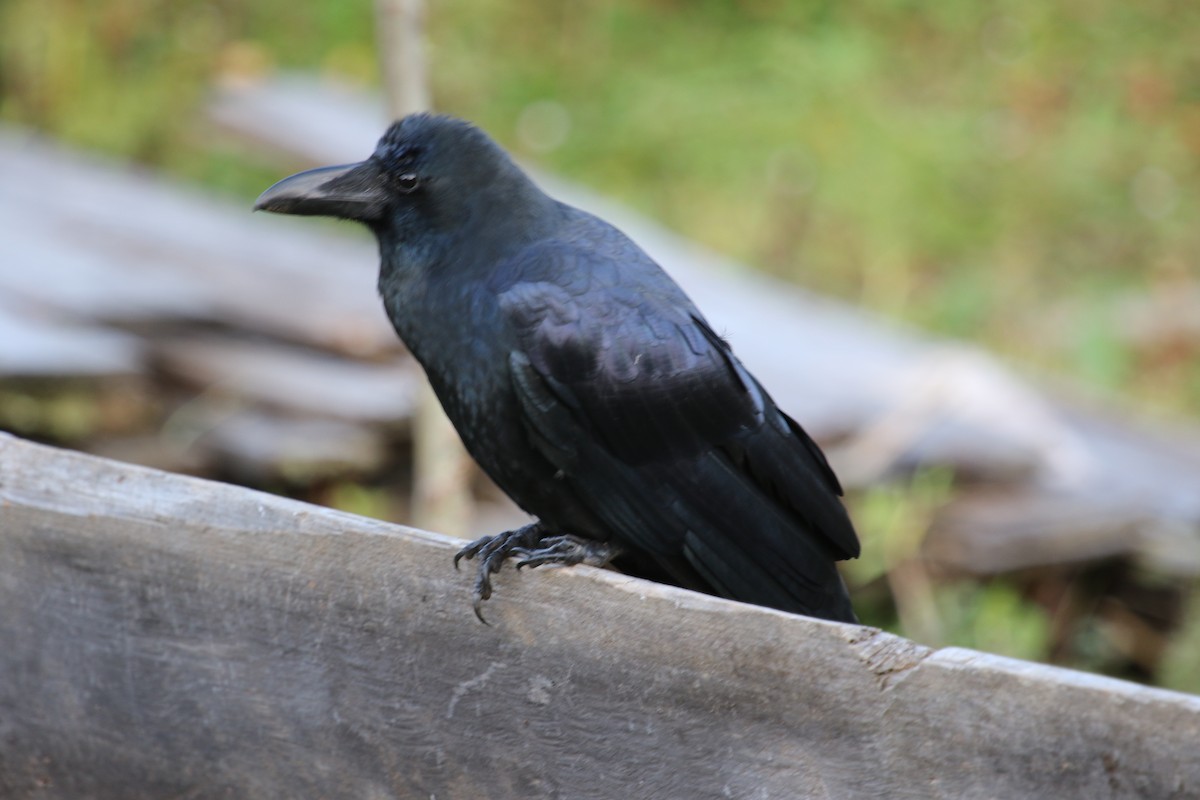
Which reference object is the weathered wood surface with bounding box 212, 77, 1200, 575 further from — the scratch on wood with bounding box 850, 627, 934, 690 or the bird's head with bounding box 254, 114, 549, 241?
the scratch on wood with bounding box 850, 627, 934, 690

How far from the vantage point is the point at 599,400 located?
7.09 feet

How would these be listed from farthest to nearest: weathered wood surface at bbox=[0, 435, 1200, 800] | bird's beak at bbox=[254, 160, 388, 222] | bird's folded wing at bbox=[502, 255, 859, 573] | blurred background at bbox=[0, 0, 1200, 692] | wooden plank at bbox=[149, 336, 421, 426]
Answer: blurred background at bbox=[0, 0, 1200, 692] → wooden plank at bbox=[149, 336, 421, 426] → bird's beak at bbox=[254, 160, 388, 222] → bird's folded wing at bbox=[502, 255, 859, 573] → weathered wood surface at bbox=[0, 435, 1200, 800]

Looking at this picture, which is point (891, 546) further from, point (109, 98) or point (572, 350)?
point (109, 98)

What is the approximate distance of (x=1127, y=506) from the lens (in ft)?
14.3

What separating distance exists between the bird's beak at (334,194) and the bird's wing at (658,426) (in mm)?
292

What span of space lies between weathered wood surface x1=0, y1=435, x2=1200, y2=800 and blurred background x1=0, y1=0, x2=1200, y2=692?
3511 mm

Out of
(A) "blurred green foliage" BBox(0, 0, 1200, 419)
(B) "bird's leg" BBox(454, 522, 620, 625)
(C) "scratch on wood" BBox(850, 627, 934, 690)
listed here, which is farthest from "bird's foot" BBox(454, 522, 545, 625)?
(A) "blurred green foliage" BBox(0, 0, 1200, 419)

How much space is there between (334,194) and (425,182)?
15cm

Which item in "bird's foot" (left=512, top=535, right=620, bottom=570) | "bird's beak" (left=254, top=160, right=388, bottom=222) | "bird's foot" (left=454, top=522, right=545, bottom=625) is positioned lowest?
"bird's foot" (left=512, top=535, right=620, bottom=570)

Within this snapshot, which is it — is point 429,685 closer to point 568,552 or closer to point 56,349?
point 568,552

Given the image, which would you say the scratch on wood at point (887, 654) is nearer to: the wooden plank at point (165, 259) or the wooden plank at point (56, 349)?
the wooden plank at point (56, 349)

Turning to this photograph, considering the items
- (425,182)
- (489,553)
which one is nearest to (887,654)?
(489,553)

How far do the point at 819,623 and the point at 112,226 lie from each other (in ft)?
14.5

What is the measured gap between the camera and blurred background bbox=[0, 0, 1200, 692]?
24.0ft
